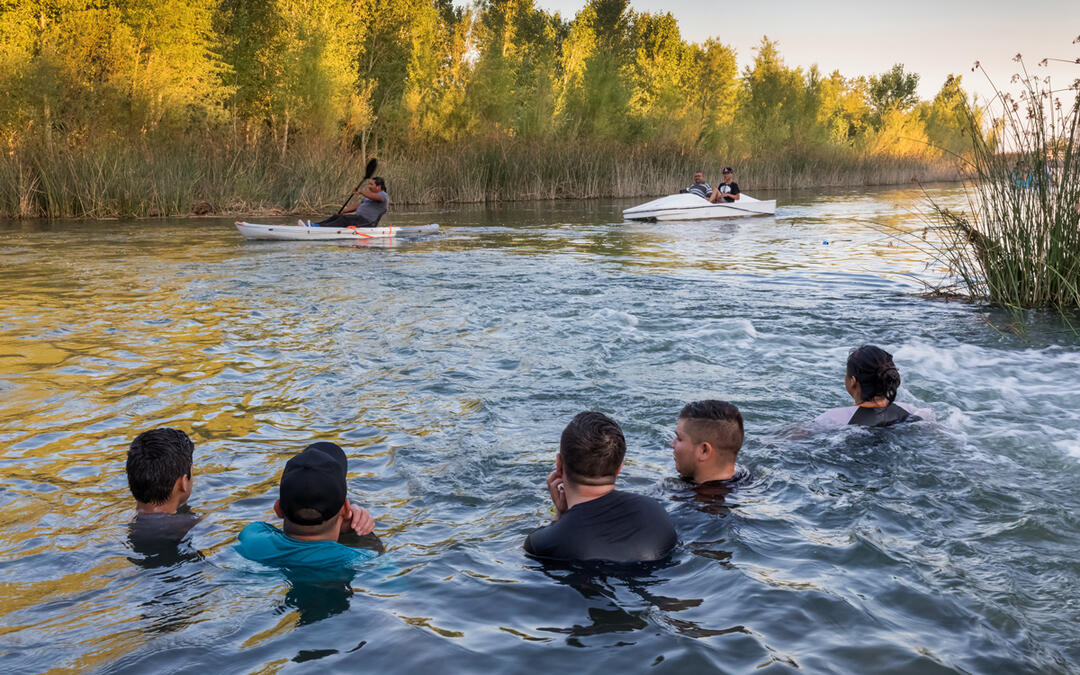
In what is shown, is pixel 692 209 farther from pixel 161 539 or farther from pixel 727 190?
pixel 161 539

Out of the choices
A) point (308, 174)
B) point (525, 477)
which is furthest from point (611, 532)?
point (308, 174)

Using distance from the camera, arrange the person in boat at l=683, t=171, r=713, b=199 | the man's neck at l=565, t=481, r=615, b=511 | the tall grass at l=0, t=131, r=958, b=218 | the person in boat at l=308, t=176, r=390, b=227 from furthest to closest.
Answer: the person in boat at l=683, t=171, r=713, b=199
the tall grass at l=0, t=131, r=958, b=218
the person in boat at l=308, t=176, r=390, b=227
the man's neck at l=565, t=481, r=615, b=511

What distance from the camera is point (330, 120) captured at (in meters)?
37.0

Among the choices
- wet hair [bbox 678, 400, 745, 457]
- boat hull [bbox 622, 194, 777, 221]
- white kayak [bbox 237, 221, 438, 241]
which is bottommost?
wet hair [bbox 678, 400, 745, 457]

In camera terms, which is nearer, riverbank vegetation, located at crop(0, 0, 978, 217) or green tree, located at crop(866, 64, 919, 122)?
riverbank vegetation, located at crop(0, 0, 978, 217)

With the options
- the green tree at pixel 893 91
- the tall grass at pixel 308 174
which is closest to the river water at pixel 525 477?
the tall grass at pixel 308 174

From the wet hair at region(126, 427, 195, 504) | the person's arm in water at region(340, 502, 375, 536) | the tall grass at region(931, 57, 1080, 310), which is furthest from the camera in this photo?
the tall grass at region(931, 57, 1080, 310)

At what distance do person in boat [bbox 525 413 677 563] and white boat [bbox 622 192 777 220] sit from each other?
22.1 meters

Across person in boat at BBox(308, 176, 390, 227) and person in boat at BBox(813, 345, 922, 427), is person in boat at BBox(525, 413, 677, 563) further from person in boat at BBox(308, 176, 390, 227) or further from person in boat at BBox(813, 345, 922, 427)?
person in boat at BBox(308, 176, 390, 227)

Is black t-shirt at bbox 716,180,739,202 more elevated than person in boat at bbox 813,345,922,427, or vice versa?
black t-shirt at bbox 716,180,739,202

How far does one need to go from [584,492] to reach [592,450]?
23 cm

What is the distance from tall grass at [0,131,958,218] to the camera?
1013 inches

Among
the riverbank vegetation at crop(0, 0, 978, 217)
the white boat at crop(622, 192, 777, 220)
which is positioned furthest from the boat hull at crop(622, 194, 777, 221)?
the riverbank vegetation at crop(0, 0, 978, 217)

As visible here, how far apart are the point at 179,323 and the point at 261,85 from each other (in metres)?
33.8
